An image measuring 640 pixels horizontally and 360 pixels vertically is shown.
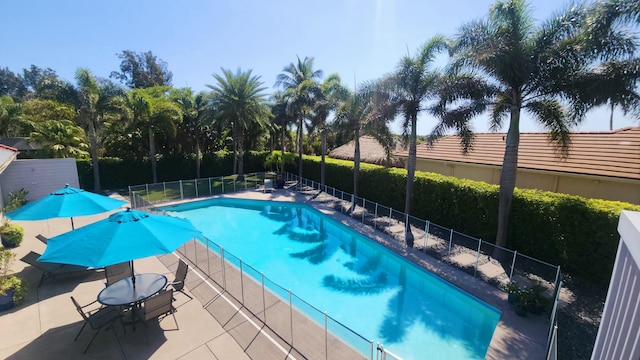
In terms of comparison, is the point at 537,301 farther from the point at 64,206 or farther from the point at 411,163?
the point at 64,206

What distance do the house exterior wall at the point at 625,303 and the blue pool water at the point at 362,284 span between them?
5226mm

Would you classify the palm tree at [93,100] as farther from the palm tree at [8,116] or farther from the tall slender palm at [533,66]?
the tall slender palm at [533,66]

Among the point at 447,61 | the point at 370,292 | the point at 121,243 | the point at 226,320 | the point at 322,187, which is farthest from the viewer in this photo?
the point at 322,187

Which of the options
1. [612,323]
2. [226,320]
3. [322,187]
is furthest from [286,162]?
[612,323]

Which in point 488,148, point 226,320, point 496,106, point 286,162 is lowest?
point 226,320

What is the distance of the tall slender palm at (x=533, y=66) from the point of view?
8.49 metres

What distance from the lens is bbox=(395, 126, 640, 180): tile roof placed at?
12.7 m

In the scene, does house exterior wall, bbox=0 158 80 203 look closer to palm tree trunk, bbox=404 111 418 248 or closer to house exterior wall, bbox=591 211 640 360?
palm tree trunk, bbox=404 111 418 248

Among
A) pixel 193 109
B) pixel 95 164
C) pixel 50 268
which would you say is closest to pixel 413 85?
pixel 50 268

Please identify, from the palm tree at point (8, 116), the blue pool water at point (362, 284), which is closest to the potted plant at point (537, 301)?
the blue pool water at point (362, 284)

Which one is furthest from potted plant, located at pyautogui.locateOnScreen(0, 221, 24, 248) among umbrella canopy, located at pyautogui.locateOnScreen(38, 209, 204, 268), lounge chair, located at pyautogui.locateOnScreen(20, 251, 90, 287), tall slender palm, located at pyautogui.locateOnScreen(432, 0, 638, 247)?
tall slender palm, located at pyautogui.locateOnScreen(432, 0, 638, 247)

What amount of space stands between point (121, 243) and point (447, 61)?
12.1 metres

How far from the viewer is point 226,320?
660cm

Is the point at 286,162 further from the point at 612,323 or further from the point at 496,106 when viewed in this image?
the point at 612,323
